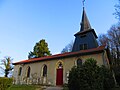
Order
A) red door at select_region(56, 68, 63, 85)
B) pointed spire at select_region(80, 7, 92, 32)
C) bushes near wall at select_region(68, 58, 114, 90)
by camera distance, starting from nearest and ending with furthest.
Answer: bushes near wall at select_region(68, 58, 114, 90)
red door at select_region(56, 68, 63, 85)
pointed spire at select_region(80, 7, 92, 32)

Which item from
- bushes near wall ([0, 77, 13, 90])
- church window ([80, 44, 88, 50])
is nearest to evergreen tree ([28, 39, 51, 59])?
church window ([80, 44, 88, 50])

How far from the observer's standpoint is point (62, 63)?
1923 cm

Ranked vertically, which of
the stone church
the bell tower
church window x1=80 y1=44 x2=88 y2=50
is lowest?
the stone church

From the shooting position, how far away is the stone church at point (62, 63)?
17422 mm

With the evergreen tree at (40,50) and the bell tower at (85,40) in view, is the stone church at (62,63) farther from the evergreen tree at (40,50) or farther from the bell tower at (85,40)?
the evergreen tree at (40,50)

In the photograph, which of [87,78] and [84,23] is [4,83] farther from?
[84,23]

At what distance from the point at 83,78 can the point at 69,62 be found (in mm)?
6999

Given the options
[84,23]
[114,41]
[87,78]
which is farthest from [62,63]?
[114,41]

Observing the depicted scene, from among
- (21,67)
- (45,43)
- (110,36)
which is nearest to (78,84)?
(21,67)

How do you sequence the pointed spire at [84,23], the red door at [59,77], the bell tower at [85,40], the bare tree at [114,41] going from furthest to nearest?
the bare tree at [114,41] → the pointed spire at [84,23] → the bell tower at [85,40] → the red door at [59,77]

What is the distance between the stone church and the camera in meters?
17.4

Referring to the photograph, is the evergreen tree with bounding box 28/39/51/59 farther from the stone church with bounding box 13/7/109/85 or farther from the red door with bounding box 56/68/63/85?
the red door with bounding box 56/68/63/85

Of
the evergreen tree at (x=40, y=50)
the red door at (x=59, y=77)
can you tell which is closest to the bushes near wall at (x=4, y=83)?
the red door at (x=59, y=77)

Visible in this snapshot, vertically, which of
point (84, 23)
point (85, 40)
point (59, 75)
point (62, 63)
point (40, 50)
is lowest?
point (59, 75)
